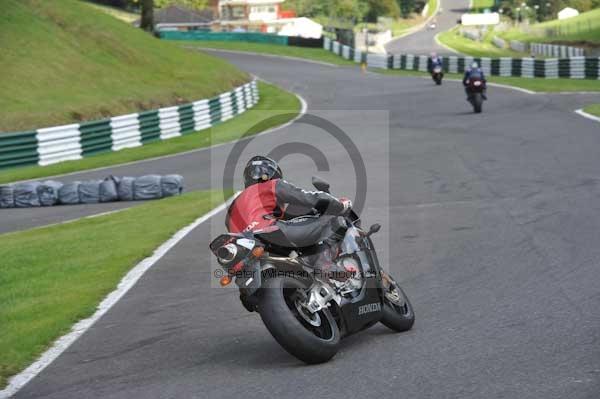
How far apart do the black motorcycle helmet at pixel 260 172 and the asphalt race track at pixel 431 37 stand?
86703mm

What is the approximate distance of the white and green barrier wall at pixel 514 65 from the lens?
4522 centimetres

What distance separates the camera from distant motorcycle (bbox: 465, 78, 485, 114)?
30.5 meters

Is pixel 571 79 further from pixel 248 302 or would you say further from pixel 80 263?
pixel 248 302

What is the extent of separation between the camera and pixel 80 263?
39.0ft

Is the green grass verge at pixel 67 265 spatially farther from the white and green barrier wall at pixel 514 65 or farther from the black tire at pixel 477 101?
the white and green barrier wall at pixel 514 65

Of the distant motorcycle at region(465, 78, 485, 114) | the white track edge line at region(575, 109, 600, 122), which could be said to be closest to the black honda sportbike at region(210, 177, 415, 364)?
the white track edge line at region(575, 109, 600, 122)

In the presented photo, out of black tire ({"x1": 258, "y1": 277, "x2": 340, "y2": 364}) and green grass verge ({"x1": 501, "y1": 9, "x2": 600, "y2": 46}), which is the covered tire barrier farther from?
green grass verge ({"x1": 501, "y1": 9, "x2": 600, "y2": 46})

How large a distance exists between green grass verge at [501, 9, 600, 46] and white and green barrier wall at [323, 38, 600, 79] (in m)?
20.1

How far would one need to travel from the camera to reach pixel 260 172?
7.12 metres

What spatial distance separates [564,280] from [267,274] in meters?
3.48

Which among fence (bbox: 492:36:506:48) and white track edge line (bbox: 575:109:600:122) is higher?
fence (bbox: 492:36:506:48)

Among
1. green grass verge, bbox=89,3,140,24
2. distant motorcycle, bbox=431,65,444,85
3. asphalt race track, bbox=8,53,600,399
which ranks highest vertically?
green grass verge, bbox=89,3,140,24

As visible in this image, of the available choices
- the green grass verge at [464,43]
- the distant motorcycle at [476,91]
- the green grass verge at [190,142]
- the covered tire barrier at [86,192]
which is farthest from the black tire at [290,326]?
the green grass verge at [464,43]

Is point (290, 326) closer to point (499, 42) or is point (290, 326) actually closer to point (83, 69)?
point (83, 69)
